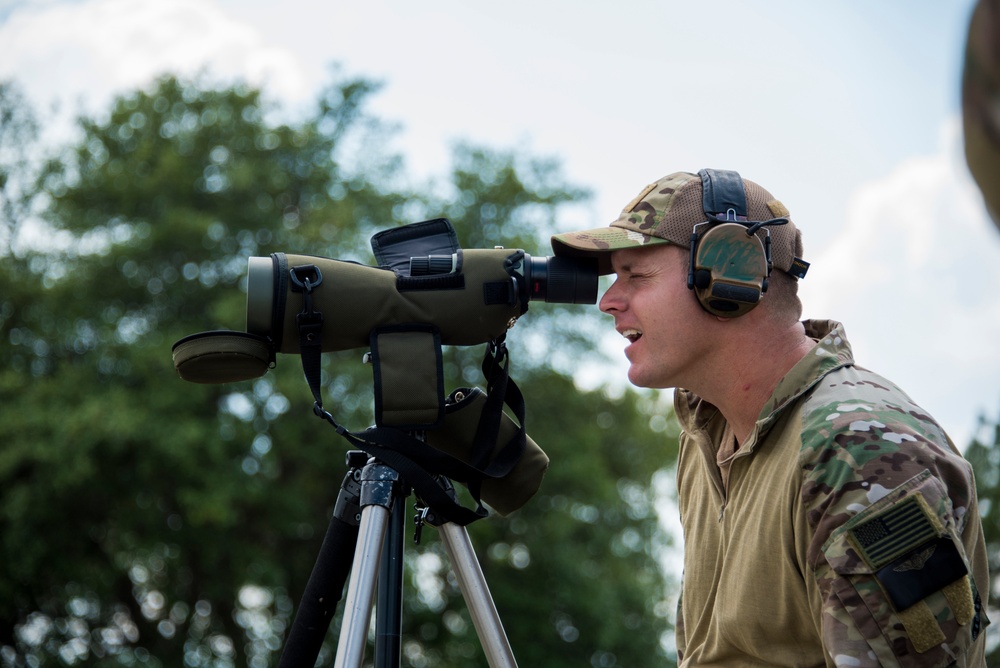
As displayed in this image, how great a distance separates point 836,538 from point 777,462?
316mm

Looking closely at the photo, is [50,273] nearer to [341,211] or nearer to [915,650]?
[341,211]

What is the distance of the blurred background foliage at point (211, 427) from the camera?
13172 millimetres

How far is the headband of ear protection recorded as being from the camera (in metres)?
2.46

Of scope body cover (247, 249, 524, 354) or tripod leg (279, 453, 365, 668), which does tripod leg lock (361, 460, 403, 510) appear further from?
scope body cover (247, 249, 524, 354)

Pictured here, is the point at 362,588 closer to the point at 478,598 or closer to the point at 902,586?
the point at 478,598

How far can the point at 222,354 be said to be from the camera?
2547 mm

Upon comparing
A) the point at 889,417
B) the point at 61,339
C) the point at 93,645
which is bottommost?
the point at 93,645

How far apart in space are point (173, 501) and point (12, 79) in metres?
7.06

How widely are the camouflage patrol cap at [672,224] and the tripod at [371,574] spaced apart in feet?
2.28

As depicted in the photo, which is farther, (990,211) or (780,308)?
(780,308)

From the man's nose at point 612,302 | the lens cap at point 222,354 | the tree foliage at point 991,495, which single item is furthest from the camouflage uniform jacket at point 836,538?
the tree foliage at point 991,495

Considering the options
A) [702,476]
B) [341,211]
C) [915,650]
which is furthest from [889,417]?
[341,211]

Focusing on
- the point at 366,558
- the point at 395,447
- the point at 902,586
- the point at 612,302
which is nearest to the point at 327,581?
the point at 366,558

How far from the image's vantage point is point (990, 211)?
0.60 meters
